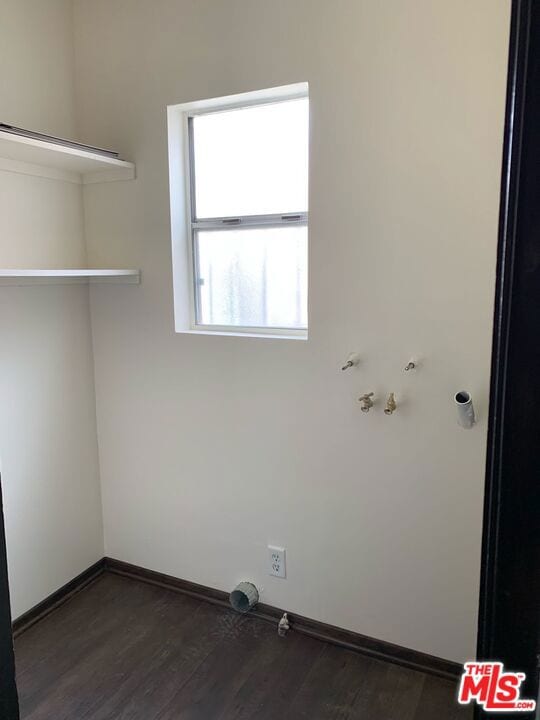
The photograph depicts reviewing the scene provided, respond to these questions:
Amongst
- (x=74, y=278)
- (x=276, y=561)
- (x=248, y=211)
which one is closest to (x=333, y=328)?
(x=248, y=211)

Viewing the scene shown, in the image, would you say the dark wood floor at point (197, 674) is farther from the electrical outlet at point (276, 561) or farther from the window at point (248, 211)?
the window at point (248, 211)

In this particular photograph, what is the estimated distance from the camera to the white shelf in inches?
76.7

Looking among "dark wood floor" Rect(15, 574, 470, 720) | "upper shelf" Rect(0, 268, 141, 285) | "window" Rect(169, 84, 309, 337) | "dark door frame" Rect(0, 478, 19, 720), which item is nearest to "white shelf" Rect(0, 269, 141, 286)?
"upper shelf" Rect(0, 268, 141, 285)

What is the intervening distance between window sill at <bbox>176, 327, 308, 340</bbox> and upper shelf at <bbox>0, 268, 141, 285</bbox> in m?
0.33

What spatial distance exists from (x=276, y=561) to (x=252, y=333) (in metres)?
0.97

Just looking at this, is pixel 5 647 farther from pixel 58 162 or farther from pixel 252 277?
pixel 58 162

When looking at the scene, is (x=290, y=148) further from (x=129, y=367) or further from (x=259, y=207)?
(x=129, y=367)

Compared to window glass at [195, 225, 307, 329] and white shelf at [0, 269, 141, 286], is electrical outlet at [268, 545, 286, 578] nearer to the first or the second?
window glass at [195, 225, 307, 329]

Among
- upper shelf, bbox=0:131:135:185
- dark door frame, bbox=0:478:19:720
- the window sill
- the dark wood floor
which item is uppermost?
upper shelf, bbox=0:131:135:185

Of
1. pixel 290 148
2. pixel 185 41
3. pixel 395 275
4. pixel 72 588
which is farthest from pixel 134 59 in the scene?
pixel 72 588

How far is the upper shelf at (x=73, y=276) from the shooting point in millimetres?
1938

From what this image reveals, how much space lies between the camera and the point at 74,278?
7.72ft

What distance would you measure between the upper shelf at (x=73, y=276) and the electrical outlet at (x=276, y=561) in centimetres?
132

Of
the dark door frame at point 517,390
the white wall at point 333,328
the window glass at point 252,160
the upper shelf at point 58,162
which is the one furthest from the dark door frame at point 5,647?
the window glass at point 252,160
